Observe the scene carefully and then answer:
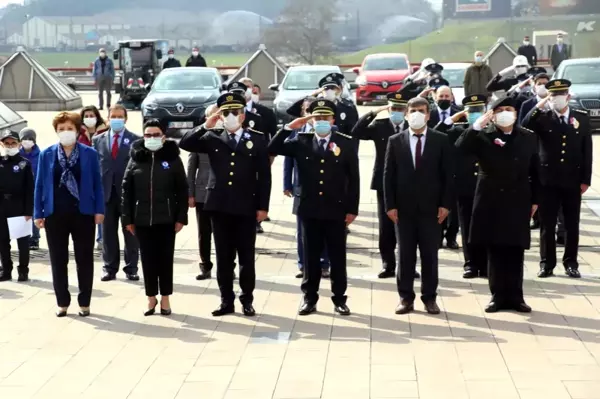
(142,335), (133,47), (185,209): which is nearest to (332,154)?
(185,209)

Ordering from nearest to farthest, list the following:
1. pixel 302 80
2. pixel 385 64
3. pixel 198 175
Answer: pixel 198 175
pixel 302 80
pixel 385 64

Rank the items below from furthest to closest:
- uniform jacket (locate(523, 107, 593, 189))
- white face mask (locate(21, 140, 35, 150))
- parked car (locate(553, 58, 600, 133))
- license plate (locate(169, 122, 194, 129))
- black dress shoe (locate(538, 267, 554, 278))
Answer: license plate (locate(169, 122, 194, 129)) → parked car (locate(553, 58, 600, 133)) → white face mask (locate(21, 140, 35, 150)) → black dress shoe (locate(538, 267, 554, 278)) → uniform jacket (locate(523, 107, 593, 189))

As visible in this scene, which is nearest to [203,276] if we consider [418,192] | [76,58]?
[418,192]

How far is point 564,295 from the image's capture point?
34.5 feet

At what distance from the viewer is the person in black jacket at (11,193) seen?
1188 centimetres

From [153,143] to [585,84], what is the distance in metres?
17.6

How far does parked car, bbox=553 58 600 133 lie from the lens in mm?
25047

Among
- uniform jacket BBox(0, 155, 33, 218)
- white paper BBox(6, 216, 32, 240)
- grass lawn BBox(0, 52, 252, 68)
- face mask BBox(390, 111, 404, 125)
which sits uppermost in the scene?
face mask BBox(390, 111, 404, 125)

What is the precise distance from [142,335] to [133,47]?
112ft

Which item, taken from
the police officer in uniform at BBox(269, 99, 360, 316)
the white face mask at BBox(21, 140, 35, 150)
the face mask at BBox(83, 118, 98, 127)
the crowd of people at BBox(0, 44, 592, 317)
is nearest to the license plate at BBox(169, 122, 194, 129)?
the white face mask at BBox(21, 140, 35, 150)

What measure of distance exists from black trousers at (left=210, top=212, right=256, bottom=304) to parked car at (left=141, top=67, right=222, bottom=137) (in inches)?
633

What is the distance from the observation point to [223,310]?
395 inches

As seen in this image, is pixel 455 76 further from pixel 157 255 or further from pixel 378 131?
pixel 157 255

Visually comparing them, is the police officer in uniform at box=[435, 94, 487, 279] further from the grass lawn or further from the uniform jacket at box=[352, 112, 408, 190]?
the grass lawn
